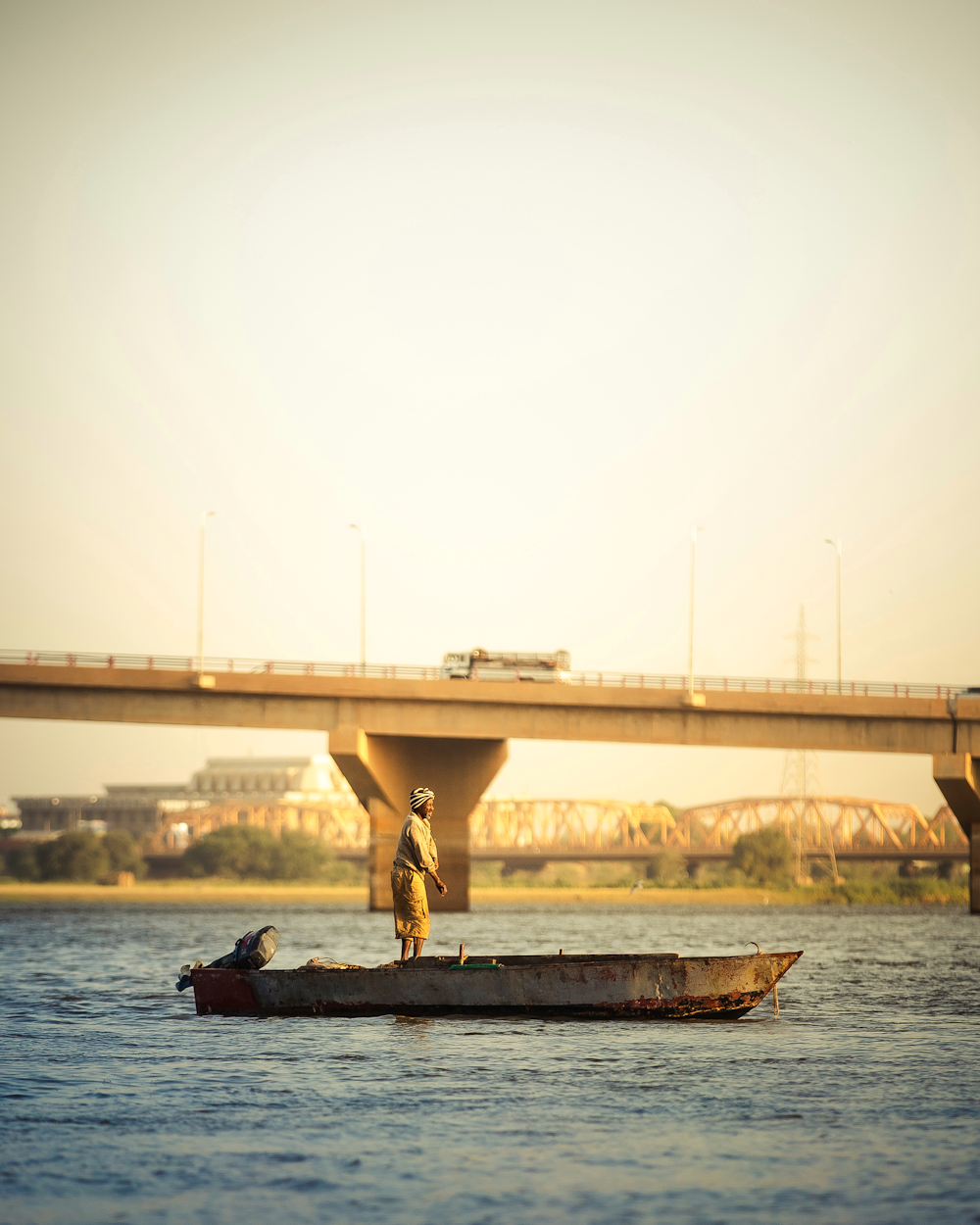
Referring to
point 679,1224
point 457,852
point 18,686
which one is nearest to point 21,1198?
point 679,1224

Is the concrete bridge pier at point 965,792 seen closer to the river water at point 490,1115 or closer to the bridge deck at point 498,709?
the bridge deck at point 498,709

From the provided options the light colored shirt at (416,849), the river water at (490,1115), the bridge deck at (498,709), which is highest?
the bridge deck at (498,709)

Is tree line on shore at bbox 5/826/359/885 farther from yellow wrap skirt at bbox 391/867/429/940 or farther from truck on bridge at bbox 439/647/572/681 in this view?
yellow wrap skirt at bbox 391/867/429/940

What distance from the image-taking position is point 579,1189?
32.8 ft

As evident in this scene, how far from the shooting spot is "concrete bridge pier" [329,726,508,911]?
59812 mm

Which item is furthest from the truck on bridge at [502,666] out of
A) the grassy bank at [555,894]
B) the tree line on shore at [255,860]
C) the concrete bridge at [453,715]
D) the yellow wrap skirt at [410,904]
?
the tree line on shore at [255,860]

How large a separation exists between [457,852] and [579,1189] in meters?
54.1

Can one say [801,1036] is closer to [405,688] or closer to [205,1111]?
[205,1111]

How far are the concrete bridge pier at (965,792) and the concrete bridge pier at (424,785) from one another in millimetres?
18360

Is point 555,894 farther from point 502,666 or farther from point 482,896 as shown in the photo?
point 502,666

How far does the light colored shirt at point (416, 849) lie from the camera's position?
61.4 ft

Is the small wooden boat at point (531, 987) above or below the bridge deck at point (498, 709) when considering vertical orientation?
below

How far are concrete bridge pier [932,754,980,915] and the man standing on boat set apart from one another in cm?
4579

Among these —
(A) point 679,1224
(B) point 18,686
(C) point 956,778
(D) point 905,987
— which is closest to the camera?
(A) point 679,1224
